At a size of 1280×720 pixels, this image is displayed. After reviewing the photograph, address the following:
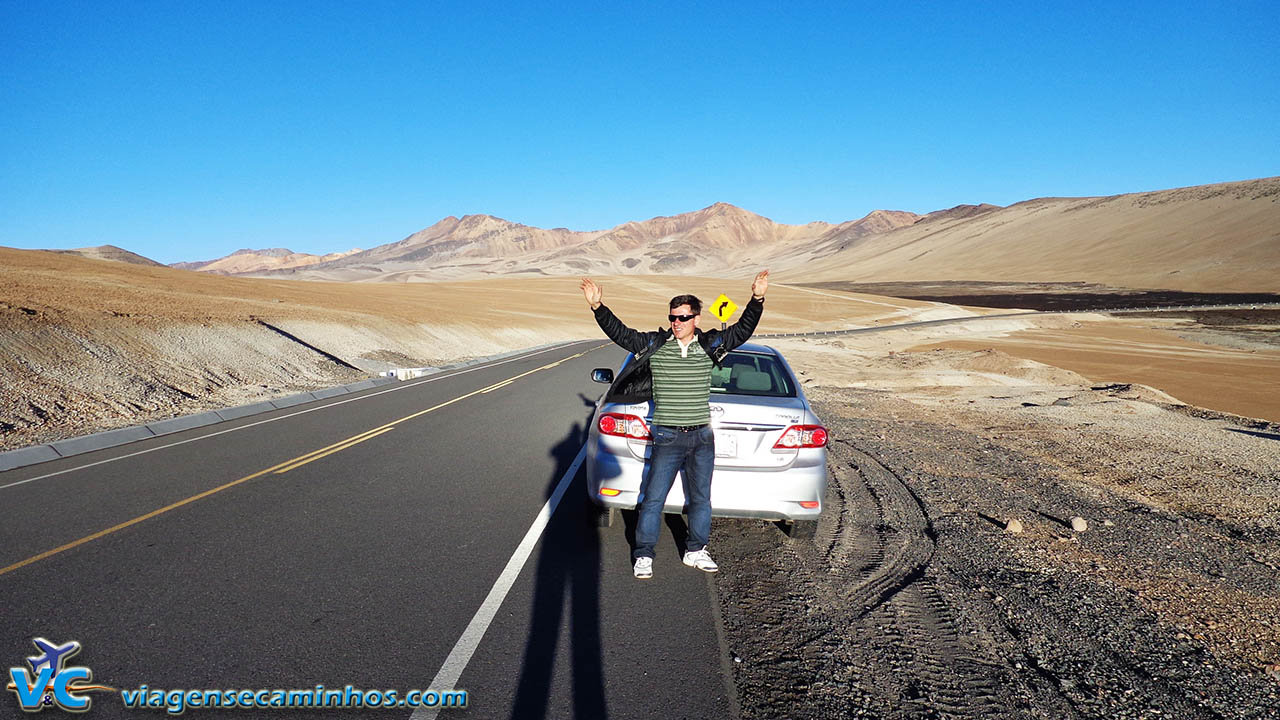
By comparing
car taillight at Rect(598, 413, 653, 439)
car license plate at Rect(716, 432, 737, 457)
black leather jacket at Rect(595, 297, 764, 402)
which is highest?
black leather jacket at Rect(595, 297, 764, 402)

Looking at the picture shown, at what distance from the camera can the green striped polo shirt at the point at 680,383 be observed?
4531mm

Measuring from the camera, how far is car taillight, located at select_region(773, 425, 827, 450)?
A: 5.03 m

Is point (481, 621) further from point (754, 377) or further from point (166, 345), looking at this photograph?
point (166, 345)

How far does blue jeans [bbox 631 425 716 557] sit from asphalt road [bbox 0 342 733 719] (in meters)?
0.35

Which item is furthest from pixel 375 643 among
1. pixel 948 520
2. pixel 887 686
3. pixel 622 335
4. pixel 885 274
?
pixel 885 274

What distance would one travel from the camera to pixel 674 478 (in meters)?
4.75

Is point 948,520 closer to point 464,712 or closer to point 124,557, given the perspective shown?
point 464,712

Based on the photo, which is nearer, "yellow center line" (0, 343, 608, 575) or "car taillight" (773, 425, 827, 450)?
"car taillight" (773, 425, 827, 450)

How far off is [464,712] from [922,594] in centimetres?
299

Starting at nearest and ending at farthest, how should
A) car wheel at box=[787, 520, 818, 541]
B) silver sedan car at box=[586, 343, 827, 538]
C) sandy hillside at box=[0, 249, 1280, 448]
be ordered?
1. silver sedan car at box=[586, 343, 827, 538]
2. car wheel at box=[787, 520, 818, 541]
3. sandy hillside at box=[0, 249, 1280, 448]

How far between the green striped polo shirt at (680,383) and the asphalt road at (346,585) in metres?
1.17

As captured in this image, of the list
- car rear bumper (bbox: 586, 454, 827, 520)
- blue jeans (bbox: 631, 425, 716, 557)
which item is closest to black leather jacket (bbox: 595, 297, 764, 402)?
blue jeans (bbox: 631, 425, 716, 557)

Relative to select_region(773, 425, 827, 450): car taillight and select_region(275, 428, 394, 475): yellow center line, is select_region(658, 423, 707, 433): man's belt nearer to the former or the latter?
select_region(773, 425, 827, 450): car taillight

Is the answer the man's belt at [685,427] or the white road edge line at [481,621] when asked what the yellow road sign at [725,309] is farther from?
the white road edge line at [481,621]
